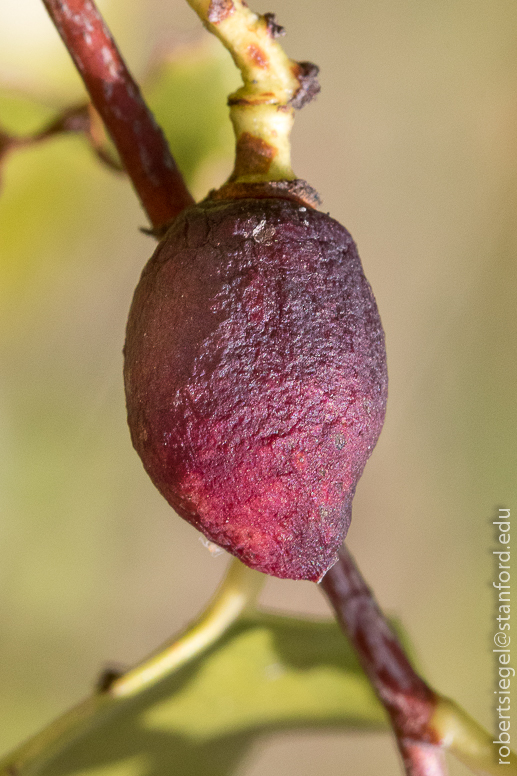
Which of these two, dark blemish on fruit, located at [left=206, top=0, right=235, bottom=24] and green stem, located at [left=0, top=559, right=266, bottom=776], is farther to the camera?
green stem, located at [left=0, top=559, right=266, bottom=776]

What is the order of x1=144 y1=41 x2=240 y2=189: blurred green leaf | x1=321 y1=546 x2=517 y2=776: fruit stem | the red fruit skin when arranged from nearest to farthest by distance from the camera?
1. the red fruit skin
2. x1=321 y1=546 x2=517 y2=776: fruit stem
3. x1=144 y1=41 x2=240 y2=189: blurred green leaf

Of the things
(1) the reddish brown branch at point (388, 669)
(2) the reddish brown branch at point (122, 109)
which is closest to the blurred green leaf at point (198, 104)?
(2) the reddish brown branch at point (122, 109)

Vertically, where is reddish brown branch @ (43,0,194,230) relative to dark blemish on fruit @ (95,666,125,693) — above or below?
above

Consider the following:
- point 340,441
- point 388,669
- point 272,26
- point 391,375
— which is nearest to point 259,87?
point 272,26

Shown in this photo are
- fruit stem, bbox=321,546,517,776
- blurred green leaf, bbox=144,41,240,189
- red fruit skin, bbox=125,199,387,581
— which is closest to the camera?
red fruit skin, bbox=125,199,387,581

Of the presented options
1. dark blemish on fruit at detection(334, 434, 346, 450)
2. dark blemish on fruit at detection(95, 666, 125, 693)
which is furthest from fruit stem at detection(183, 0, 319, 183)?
dark blemish on fruit at detection(95, 666, 125, 693)

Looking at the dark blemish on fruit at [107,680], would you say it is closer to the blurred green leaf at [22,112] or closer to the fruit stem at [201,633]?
the fruit stem at [201,633]

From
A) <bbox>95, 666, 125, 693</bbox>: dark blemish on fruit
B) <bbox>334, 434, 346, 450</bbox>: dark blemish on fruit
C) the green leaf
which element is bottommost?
the green leaf

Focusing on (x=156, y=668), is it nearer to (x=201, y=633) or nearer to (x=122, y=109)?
(x=201, y=633)

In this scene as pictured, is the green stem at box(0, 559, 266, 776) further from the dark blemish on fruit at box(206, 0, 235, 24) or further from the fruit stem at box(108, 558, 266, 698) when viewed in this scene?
the dark blemish on fruit at box(206, 0, 235, 24)
